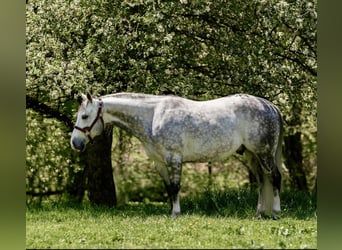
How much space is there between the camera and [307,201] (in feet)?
37.8

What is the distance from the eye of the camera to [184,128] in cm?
869

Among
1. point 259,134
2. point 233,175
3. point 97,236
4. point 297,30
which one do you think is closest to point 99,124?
point 97,236

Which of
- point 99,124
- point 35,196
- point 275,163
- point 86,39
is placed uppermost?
point 86,39

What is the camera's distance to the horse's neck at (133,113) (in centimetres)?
877

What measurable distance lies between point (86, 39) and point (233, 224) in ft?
15.8

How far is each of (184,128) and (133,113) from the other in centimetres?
86

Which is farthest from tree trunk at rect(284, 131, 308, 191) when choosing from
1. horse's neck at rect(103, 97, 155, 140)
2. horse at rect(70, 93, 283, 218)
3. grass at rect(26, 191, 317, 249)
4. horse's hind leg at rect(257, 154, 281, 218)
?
horse's neck at rect(103, 97, 155, 140)

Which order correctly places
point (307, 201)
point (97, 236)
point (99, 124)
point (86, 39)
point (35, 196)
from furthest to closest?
point (35, 196) → point (307, 201) → point (86, 39) → point (99, 124) → point (97, 236)

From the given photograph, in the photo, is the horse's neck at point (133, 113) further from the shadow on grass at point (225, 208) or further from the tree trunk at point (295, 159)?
the tree trunk at point (295, 159)

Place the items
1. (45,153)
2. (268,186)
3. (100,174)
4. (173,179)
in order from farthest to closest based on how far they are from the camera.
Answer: (45,153) < (100,174) < (268,186) < (173,179)

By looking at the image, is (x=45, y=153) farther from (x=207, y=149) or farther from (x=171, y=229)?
(x=171, y=229)

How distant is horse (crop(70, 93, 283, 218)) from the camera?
8.66m

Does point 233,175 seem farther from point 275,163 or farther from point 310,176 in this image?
point 275,163

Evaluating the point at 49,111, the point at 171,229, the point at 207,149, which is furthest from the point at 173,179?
the point at 49,111
